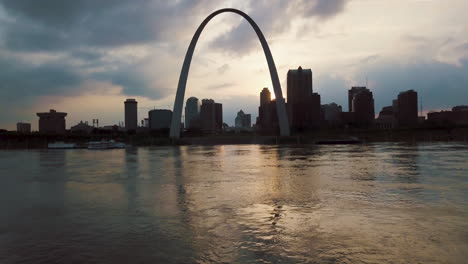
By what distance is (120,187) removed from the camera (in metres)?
15.1

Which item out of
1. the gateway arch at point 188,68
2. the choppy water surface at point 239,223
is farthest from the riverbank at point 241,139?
the choppy water surface at point 239,223

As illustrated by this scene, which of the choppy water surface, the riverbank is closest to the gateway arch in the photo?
the riverbank

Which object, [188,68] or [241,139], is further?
[241,139]

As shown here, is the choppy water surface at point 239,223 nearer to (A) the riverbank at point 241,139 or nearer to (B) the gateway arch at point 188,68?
(B) the gateway arch at point 188,68

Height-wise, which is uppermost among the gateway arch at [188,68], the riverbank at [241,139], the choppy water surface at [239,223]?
the gateway arch at [188,68]

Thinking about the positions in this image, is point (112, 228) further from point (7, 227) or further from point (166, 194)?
point (166, 194)

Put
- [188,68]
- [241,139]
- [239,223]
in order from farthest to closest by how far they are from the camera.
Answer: [241,139] → [188,68] → [239,223]

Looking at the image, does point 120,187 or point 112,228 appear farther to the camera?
point 120,187

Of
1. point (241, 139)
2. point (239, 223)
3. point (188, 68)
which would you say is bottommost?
point (239, 223)

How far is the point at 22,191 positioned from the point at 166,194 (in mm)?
6290

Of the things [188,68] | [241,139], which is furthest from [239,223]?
[241,139]

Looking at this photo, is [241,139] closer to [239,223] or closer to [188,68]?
[188,68]

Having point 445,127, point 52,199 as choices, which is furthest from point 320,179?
point 445,127

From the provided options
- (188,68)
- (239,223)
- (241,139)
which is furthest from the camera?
(241,139)
